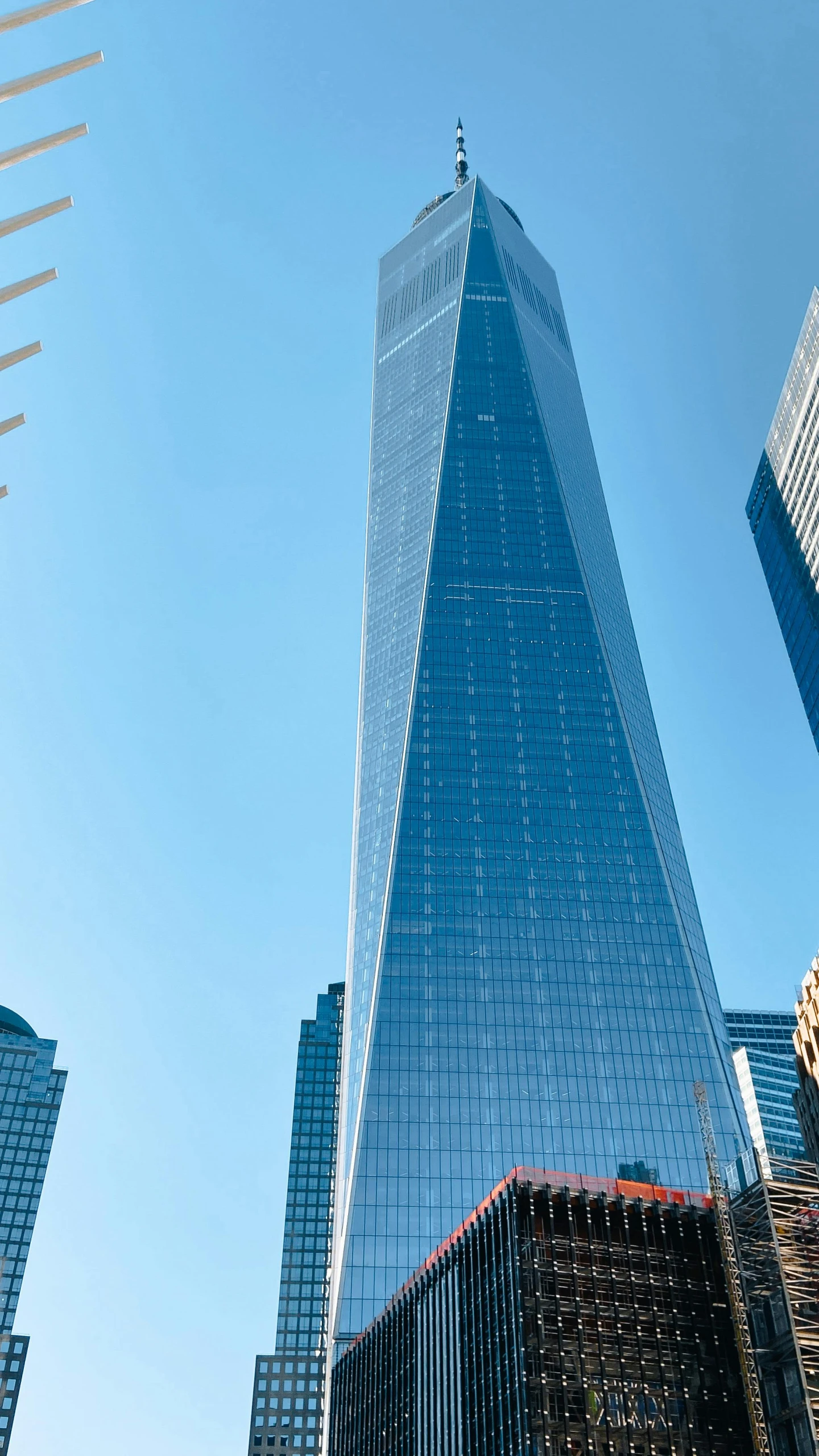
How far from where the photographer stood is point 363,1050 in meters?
172

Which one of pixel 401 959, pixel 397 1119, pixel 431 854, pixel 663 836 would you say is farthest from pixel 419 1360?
pixel 663 836

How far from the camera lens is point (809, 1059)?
116 m

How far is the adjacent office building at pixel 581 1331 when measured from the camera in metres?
86.8

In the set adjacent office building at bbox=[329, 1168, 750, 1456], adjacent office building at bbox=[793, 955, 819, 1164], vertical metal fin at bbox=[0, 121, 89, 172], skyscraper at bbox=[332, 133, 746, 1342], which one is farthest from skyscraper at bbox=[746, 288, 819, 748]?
vertical metal fin at bbox=[0, 121, 89, 172]

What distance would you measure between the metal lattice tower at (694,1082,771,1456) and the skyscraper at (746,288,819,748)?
71.7 meters

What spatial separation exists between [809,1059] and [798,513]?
266 ft

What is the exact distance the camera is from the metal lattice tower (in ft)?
282

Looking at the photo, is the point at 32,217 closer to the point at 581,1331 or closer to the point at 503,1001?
the point at 581,1331

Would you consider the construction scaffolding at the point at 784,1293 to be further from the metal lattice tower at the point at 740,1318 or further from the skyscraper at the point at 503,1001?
the skyscraper at the point at 503,1001

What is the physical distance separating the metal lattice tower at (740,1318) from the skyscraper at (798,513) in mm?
71686

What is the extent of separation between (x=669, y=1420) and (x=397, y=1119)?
262 feet

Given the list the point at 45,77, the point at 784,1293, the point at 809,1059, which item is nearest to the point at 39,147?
the point at 45,77

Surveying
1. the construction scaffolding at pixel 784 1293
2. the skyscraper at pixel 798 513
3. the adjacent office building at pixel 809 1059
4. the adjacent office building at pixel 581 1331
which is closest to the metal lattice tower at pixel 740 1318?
the construction scaffolding at pixel 784 1293

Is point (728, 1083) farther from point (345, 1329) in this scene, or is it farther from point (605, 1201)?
point (605, 1201)
